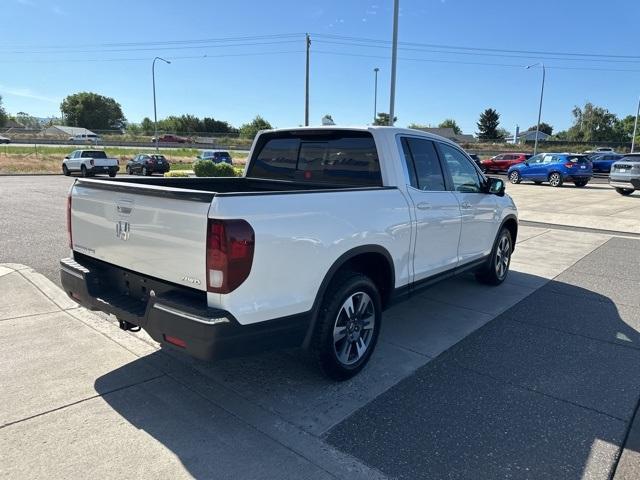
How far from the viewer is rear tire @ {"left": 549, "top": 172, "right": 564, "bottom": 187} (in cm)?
2347

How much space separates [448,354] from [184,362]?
222cm

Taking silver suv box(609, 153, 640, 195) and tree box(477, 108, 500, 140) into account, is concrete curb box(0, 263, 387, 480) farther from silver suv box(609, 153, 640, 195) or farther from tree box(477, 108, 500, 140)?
tree box(477, 108, 500, 140)

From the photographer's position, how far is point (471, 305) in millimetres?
5387

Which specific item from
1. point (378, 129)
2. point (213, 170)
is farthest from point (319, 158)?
point (213, 170)

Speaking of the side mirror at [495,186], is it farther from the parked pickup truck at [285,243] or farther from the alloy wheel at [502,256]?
the alloy wheel at [502,256]

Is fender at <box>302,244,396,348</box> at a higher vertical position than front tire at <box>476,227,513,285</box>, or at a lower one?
higher

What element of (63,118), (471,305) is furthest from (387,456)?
(63,118)

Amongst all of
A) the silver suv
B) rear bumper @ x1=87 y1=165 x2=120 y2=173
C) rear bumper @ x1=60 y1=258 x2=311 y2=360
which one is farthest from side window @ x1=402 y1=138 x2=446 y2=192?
rear bumper @ x1=87 y1=165 x2=120 y2=173

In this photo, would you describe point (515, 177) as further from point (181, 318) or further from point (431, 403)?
point (181, 318)

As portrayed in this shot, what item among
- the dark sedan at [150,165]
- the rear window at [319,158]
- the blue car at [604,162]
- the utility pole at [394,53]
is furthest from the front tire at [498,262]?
the blue car at [604,162]

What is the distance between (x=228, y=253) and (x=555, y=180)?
24629 millimetres

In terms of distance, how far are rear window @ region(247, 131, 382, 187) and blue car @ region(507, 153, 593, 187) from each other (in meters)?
22.2

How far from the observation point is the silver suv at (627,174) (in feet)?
61.1

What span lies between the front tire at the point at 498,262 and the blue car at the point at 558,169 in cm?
1959
